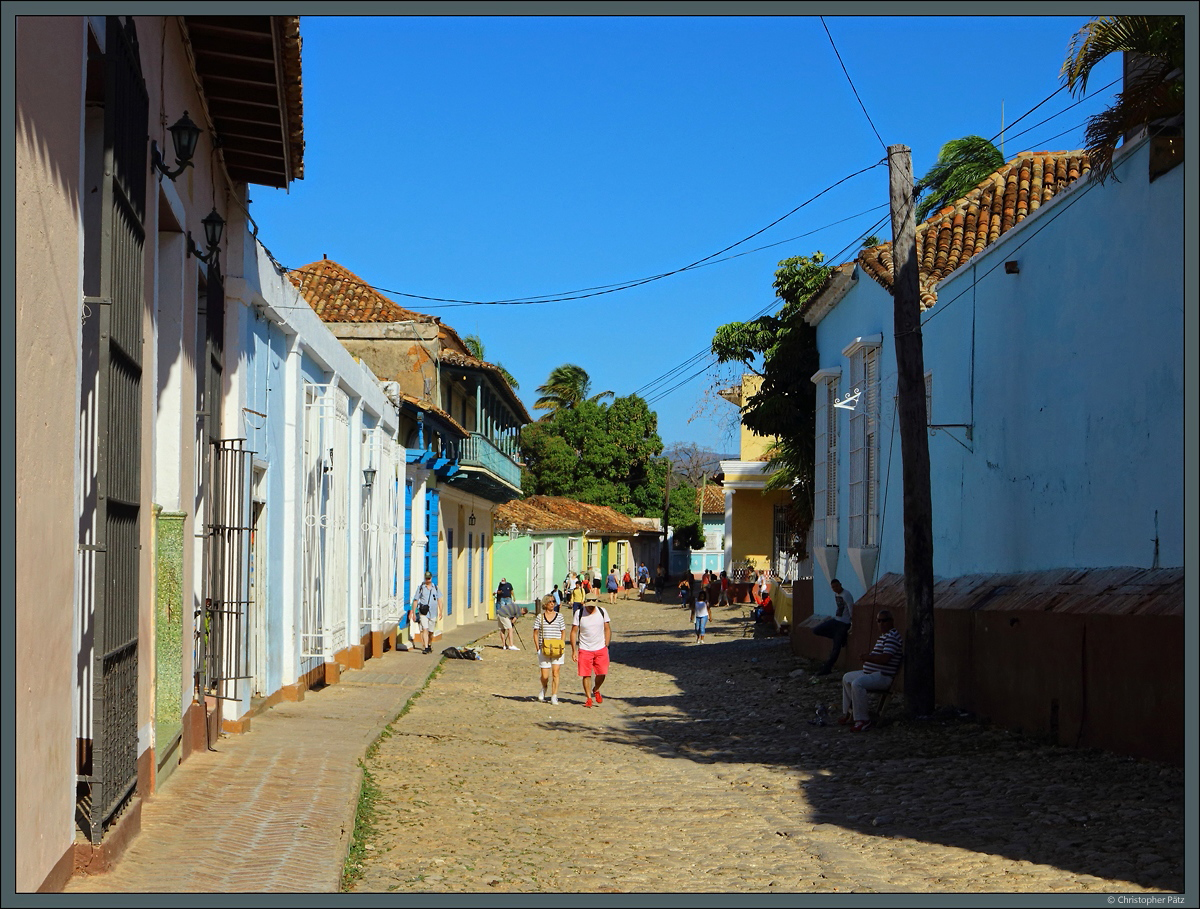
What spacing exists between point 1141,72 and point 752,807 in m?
5.80

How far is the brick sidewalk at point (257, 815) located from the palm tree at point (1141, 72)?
6541 millimetres

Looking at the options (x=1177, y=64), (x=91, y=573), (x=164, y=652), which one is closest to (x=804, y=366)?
(x=1177, y=64)

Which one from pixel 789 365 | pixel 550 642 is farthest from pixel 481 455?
pixel 550 642

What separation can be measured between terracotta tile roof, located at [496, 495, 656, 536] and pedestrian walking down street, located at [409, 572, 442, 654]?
17679 millimetres

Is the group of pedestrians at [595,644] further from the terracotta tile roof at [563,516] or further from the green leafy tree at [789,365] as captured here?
the terracotta tile roof at [563,516]

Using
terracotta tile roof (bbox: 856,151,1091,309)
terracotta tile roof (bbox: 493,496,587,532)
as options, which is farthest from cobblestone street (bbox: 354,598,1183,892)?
terracotta tile roof (bbox: 493,496,587,532)

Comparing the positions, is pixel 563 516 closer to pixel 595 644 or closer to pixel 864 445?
pixel 864 445

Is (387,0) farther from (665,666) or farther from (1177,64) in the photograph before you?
(665,666)

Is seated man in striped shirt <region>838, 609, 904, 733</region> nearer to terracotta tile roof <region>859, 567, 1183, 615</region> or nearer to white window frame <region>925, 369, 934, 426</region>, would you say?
terracotta tile roof <region>859, 567, 1183, 615</region>

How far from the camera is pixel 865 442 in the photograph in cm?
1786

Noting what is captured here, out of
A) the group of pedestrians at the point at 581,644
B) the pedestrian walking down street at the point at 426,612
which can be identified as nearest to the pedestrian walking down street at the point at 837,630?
the group of pedestrians at the point at 581,644

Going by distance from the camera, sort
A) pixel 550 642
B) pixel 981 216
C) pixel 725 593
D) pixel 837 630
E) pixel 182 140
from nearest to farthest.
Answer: pixel 182 140
pixel 550 642
pixel 981 216
pixel 837 630
pixel 725 593

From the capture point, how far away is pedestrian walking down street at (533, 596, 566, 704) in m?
15.6

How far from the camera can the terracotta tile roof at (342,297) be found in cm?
2683
